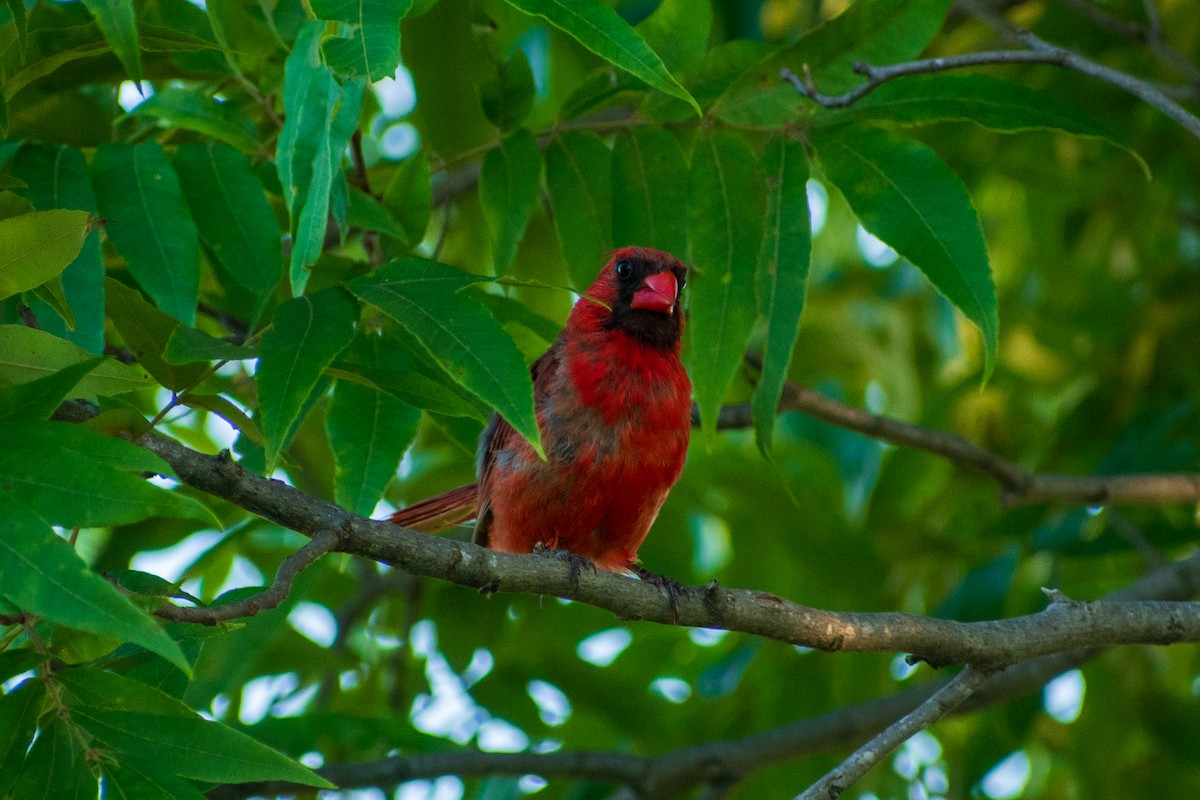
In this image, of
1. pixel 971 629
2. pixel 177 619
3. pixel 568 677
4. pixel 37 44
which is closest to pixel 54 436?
pixel 177 619

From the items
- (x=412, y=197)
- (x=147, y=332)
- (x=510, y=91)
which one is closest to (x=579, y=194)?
(x=510, y=91)

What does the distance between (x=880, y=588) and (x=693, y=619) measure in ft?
7.55

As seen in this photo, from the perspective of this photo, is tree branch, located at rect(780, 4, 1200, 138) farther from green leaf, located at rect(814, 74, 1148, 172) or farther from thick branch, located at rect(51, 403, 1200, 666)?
thick branch, located at rect(51, 403, 1200, 666)

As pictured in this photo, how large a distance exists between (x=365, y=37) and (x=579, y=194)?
1444 millimetres

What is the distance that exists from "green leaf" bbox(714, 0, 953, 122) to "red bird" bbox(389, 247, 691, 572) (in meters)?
0.60

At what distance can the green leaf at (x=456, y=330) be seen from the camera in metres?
2.63

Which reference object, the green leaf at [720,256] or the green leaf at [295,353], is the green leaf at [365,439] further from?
the green leaf at [720,256]

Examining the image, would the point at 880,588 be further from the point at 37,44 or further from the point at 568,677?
the point at 37,44

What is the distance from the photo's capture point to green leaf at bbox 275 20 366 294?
2318 millimetres

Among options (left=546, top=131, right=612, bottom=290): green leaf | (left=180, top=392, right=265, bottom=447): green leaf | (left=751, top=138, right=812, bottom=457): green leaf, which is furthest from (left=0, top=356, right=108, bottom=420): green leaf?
(left=546, top=131, right=612, bottom=290): green leaf

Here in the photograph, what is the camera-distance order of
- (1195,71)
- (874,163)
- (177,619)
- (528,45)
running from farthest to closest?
1. (528,45)
2. (1195,71)
3. (874,163)
4. (177,619)

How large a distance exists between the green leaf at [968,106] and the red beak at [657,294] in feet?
2.80

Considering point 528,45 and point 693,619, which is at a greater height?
point 528,45

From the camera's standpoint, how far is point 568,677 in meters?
5.22
